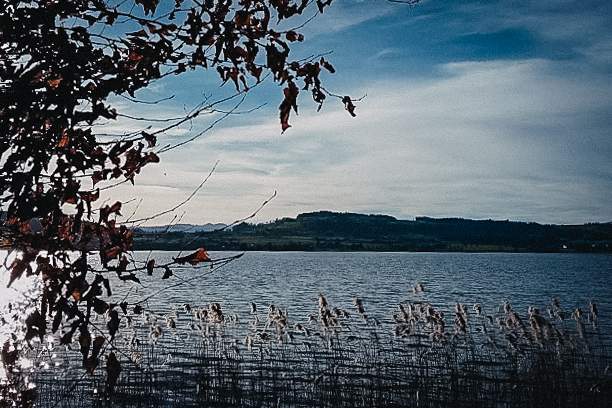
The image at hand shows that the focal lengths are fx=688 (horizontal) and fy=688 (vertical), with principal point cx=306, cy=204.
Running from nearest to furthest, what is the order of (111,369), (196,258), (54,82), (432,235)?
1. (54,82)
2. (111,369)
3. (196,258)
4. (432,235)

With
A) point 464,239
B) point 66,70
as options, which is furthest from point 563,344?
point 464,239

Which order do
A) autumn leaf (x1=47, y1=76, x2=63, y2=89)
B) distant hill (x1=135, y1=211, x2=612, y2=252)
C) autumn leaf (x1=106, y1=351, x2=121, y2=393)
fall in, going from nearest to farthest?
autumn leaf (x1=47, y1=76, x2=63, y2=89)
autumn leaf (x1=106, y1=351, x2=121, y2=393)
distant hill (x1=135, y1=211, x2=612, y2=252)

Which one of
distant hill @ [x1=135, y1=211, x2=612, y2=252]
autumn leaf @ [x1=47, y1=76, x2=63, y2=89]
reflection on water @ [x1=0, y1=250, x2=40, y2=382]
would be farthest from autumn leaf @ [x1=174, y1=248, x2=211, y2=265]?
distant hill @ [x1=135, y1=211, x2=612, y2=252]

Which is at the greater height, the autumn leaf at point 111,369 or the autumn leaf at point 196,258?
the autumn leaf at point 196,258

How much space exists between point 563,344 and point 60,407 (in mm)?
10784

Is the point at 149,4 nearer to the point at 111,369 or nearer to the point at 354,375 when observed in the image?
the point at 111,369

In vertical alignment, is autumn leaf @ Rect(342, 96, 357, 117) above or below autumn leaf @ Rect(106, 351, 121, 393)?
above

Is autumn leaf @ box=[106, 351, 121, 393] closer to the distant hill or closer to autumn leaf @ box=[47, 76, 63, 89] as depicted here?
autumn leaf @ box=[47, 76, 63, 89]

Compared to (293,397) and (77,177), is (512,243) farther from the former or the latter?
(77,177)

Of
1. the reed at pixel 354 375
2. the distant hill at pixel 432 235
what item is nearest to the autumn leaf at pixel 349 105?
the reed at pixel 354 375

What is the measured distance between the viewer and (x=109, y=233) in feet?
9.15

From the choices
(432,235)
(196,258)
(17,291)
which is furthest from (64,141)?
(432,235)

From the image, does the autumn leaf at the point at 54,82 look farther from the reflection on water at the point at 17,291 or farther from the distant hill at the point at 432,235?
the distant hill at the point at 432,235

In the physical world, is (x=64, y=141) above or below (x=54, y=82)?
below
